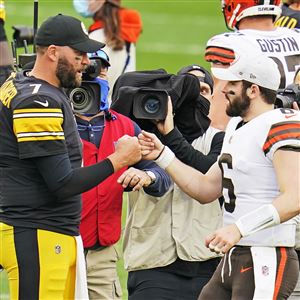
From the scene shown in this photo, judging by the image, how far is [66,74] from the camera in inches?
247

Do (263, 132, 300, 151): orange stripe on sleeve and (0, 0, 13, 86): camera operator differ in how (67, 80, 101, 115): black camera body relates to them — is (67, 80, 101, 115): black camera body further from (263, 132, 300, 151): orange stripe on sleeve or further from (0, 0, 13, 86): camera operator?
(0, 0, 13, 86): camera operator

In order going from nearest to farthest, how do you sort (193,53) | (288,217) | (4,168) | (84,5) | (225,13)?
1. (288,217)
2. (4,168)
3. (225,13)
4. (84,5)
5. (193,53)

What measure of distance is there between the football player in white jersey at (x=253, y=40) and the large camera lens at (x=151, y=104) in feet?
1.28

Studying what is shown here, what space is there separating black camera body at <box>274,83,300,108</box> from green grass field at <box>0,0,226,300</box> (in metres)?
13.2

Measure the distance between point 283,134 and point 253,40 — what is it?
1300 millimetres

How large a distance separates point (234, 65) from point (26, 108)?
1039 millimetres

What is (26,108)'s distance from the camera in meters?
6.02

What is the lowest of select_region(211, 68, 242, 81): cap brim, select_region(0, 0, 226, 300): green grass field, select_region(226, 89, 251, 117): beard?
select_region(0, 0, 226, 300): green grass field

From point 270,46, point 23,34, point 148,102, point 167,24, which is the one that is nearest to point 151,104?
point 148,102

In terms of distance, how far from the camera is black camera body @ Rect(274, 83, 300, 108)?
6414 mm

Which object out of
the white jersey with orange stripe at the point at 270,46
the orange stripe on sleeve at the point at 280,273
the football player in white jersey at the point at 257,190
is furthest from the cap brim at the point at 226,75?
the orange stripe on sleeve at the point at 280,273

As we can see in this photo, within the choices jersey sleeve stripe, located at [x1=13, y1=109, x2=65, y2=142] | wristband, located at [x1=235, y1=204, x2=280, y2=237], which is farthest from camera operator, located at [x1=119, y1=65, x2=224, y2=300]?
wristband, located at [x1=235, y1=204, x2=280, y2=237]

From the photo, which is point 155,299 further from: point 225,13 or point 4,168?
point 225,13

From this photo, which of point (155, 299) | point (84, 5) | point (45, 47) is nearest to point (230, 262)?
point (155, 299)
